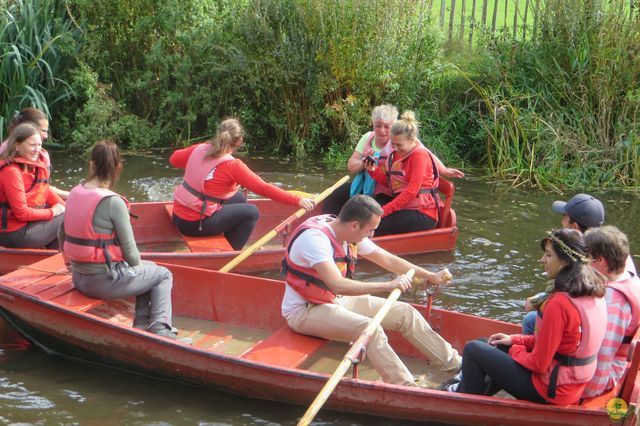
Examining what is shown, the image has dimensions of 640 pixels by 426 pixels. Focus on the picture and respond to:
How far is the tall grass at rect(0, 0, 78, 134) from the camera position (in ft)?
38.0

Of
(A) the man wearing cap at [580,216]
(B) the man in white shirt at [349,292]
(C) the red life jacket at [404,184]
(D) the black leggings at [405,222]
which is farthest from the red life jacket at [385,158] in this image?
(A) the man wearing cap at [580,216]

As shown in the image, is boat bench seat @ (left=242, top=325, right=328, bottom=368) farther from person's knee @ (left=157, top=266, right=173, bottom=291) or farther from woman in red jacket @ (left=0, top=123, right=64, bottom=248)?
woman in red jacket @ (left=0, top=123, right=64, bottom=248)

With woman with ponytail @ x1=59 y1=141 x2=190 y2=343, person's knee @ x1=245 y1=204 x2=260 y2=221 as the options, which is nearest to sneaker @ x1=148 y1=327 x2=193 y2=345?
woman with ponytail @ x1=59 y1=141 x2=190 y2=343

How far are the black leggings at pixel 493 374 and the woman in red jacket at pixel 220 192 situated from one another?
2.78 metres

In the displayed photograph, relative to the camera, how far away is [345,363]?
17.2 feet

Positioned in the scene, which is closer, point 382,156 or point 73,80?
point 382,156

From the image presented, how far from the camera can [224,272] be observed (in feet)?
23.1

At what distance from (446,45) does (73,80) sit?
5419 millimetres

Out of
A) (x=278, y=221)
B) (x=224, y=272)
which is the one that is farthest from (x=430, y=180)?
(x=224, y=272)

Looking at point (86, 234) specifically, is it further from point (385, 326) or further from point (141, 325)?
point (385, 326)

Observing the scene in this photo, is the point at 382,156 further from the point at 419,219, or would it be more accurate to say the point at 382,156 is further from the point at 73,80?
the point at 73,80

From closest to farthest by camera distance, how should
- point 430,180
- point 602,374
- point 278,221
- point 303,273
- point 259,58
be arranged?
point 602,374 < point 303,273 < point 430,180 < point 278,221 < point 259,58

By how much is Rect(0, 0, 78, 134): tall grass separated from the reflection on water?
3.01ft

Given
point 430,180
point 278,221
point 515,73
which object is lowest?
point 278,221
